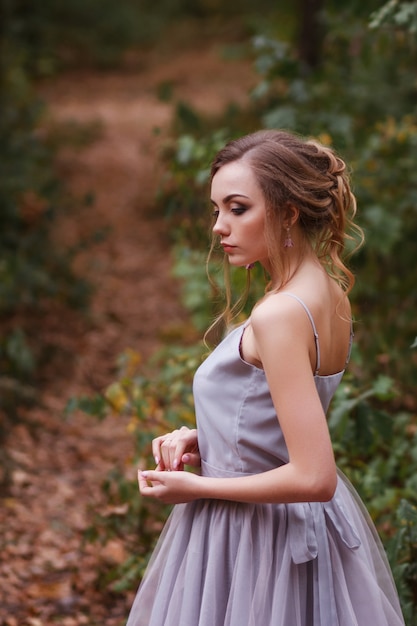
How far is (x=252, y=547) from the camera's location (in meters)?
1.73

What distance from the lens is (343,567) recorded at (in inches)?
70.9

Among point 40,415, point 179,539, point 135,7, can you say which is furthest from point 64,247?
point 135,7

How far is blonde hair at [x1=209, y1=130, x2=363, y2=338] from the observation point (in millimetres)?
Answer: 1660

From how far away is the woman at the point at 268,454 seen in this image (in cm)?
162

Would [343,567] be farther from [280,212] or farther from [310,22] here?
[310,22]

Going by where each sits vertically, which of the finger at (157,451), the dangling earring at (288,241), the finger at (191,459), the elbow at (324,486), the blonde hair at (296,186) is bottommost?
the elbow at (324,486)

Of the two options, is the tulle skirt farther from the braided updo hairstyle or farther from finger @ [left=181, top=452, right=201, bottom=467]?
the braided updo hairstyle

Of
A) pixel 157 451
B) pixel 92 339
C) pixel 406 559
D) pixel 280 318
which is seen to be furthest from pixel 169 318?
pixel 280 318

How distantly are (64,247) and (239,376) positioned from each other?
Result: 610cm

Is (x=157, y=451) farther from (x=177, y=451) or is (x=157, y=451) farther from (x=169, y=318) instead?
(x=169, y=318)

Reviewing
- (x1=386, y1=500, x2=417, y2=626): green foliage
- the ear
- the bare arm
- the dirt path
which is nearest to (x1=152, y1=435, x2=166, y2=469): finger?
the bare arm

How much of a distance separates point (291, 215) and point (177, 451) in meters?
0.62

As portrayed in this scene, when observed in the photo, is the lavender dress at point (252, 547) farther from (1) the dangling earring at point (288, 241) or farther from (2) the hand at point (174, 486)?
(1) the dangling earring at point (288, 241)

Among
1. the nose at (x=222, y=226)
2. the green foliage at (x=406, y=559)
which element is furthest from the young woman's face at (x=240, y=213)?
the green foliage at (x=406, y=559)
